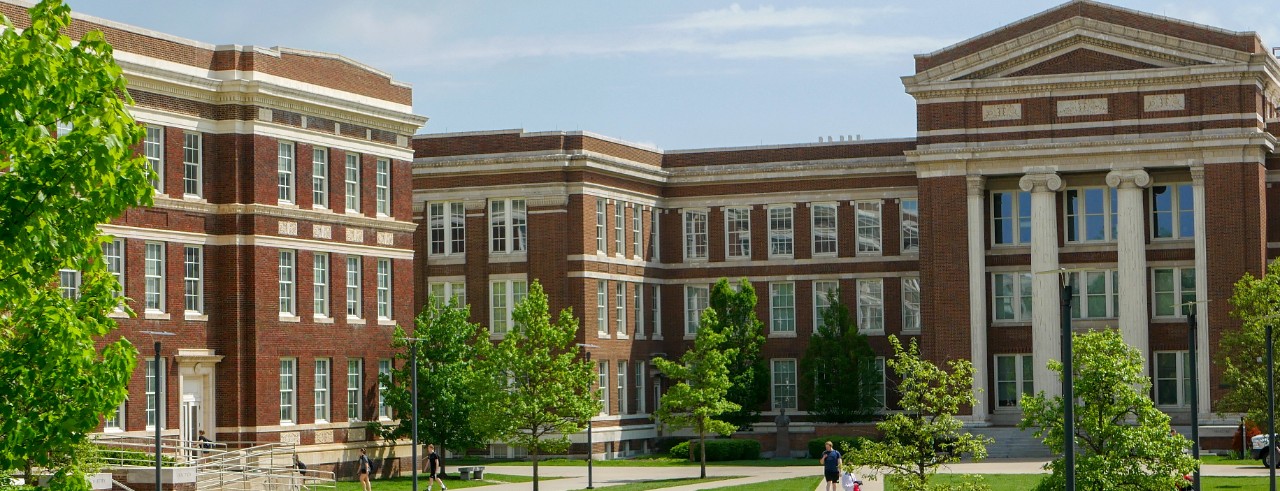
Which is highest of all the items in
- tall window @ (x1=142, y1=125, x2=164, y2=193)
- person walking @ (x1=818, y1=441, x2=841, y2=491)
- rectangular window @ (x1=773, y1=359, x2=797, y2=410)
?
tall window @ (x1=142, y1=125, x2=164, y2=193)

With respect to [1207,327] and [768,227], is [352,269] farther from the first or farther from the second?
[1207,327]

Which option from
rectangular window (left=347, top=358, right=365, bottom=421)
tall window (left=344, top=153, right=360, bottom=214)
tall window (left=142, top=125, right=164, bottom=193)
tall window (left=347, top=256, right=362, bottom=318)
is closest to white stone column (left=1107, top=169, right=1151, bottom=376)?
tall window (left=344, top=153, right=360, bottom=214)

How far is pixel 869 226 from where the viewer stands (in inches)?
2955

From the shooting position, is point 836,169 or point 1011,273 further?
point 836,169

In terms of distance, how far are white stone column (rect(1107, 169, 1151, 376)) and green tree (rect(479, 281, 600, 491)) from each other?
22727mm

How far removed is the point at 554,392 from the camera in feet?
179

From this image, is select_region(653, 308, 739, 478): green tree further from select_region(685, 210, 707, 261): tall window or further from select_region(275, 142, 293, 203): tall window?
select_region(275, 142, 293, 203): tall window

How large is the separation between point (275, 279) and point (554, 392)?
9.00 meters

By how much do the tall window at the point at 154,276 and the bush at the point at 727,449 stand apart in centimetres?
2568

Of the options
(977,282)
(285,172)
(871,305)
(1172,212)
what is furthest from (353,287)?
(1172,212)

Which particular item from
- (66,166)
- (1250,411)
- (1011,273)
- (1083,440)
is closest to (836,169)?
(1011,273)

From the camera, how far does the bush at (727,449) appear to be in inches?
2726

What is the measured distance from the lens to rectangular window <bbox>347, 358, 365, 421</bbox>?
56656 mm

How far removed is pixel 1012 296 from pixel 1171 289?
6043mm
